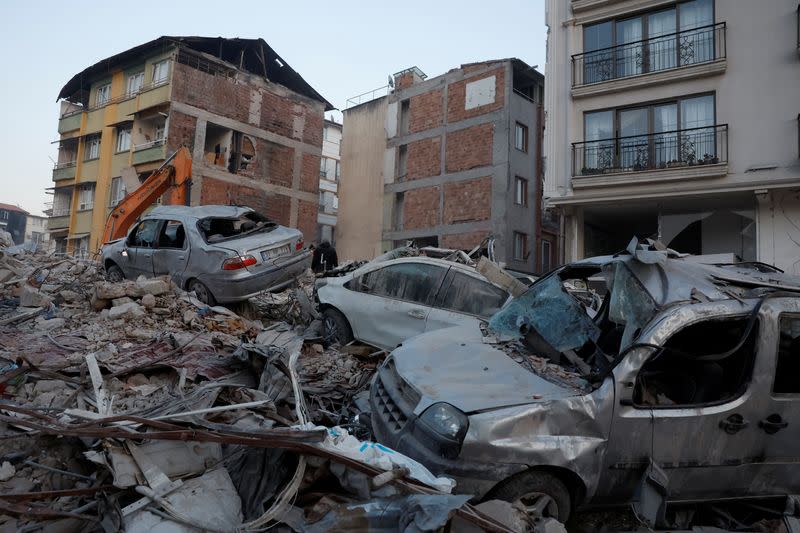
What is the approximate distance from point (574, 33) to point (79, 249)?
92.6 ft

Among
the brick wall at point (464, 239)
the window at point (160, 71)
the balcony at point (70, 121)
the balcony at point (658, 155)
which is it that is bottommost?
the brick wall at point (464, 239)

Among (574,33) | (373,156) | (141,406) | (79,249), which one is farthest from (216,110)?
(141,406)

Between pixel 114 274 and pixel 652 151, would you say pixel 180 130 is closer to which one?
pixel 114 274

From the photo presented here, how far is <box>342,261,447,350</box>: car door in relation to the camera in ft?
20.9

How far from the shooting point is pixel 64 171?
31562 millimetres

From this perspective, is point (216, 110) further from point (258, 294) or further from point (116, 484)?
point (116, 484)

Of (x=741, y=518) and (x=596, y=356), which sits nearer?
(x=741, y=518)

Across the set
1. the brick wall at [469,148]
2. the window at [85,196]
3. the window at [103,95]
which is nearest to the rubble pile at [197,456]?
the brick wall at [469,148]

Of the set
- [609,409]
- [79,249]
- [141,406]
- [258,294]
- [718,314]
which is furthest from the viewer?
[79,249]

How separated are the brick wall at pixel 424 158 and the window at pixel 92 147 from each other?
18.1 m

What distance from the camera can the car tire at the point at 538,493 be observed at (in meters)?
2.98

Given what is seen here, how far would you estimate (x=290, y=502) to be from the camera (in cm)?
275

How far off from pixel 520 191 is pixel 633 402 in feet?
78.1

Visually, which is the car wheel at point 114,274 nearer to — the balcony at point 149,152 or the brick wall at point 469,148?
the balcony at point 149,152
